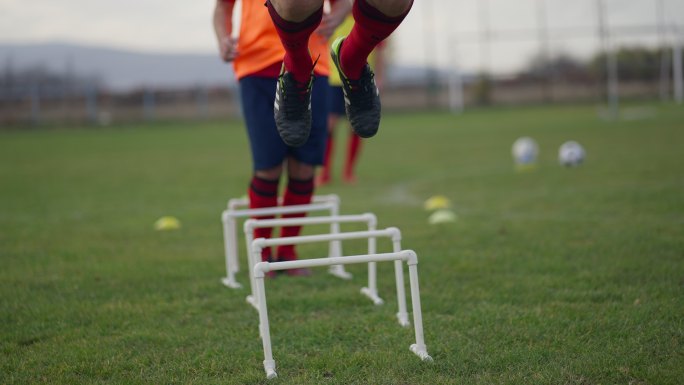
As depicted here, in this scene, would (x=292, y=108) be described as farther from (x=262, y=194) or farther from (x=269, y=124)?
(x=262, y=194)

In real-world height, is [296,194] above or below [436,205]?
above

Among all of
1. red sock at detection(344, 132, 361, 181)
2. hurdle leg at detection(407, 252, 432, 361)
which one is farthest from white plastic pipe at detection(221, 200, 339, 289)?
red sock at detection(344, 132, 361, 181)

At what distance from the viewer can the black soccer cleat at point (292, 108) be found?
10.5ft

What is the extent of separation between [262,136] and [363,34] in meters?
1.56

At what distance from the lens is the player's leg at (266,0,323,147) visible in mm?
2873

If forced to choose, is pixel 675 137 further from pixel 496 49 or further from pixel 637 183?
pixel 496 49

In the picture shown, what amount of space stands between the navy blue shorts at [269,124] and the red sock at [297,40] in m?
1.20

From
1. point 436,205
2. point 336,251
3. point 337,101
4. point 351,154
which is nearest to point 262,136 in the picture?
point 336,251

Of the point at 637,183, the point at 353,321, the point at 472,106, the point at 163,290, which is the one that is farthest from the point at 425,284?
the point at 472,106

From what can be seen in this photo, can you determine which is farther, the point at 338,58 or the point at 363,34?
the point at 338,58

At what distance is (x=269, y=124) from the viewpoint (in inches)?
173

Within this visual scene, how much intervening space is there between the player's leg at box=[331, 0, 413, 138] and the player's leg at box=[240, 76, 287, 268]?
1198 mm

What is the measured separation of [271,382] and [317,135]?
208 centimetres

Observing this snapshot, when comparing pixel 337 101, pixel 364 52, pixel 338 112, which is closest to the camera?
pixel 364 52
